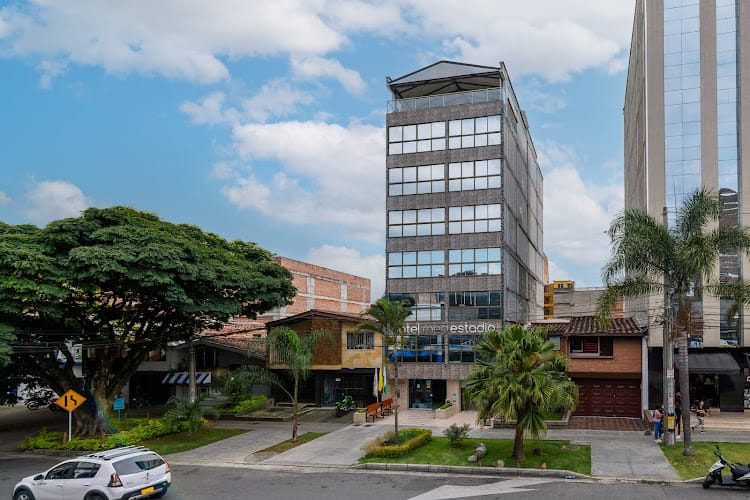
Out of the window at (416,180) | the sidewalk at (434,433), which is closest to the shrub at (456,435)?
the sidewalk at (434,433)

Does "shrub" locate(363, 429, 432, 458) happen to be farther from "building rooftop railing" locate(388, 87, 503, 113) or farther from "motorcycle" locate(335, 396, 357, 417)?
"building rooftop railing" locate(388, 87, 503, 113)

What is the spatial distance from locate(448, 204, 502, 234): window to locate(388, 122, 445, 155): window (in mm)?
4718

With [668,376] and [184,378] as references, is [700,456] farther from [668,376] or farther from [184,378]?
[184,378]

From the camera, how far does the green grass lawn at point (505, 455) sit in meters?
25.8

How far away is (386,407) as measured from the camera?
4262 centimetres

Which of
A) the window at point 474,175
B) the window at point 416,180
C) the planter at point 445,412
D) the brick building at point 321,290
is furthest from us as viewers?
the brick building at point 321,290

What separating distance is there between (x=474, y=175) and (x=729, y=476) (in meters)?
27.6

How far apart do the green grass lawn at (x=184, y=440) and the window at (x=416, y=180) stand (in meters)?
19.9

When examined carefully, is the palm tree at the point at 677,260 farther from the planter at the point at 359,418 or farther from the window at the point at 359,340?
the window at the point at 359,340

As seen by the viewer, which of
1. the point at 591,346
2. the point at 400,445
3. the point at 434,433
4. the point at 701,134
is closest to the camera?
the point at 400,445

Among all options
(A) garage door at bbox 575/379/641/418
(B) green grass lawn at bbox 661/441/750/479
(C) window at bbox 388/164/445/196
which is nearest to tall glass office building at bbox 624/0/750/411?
(A) garage door at bbox 575/379/641/418

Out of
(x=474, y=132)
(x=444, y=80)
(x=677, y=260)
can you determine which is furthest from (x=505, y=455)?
(x=444, y=80)

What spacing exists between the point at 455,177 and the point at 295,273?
3144cm

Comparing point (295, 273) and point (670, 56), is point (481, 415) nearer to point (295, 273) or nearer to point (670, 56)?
point (670, 56)
